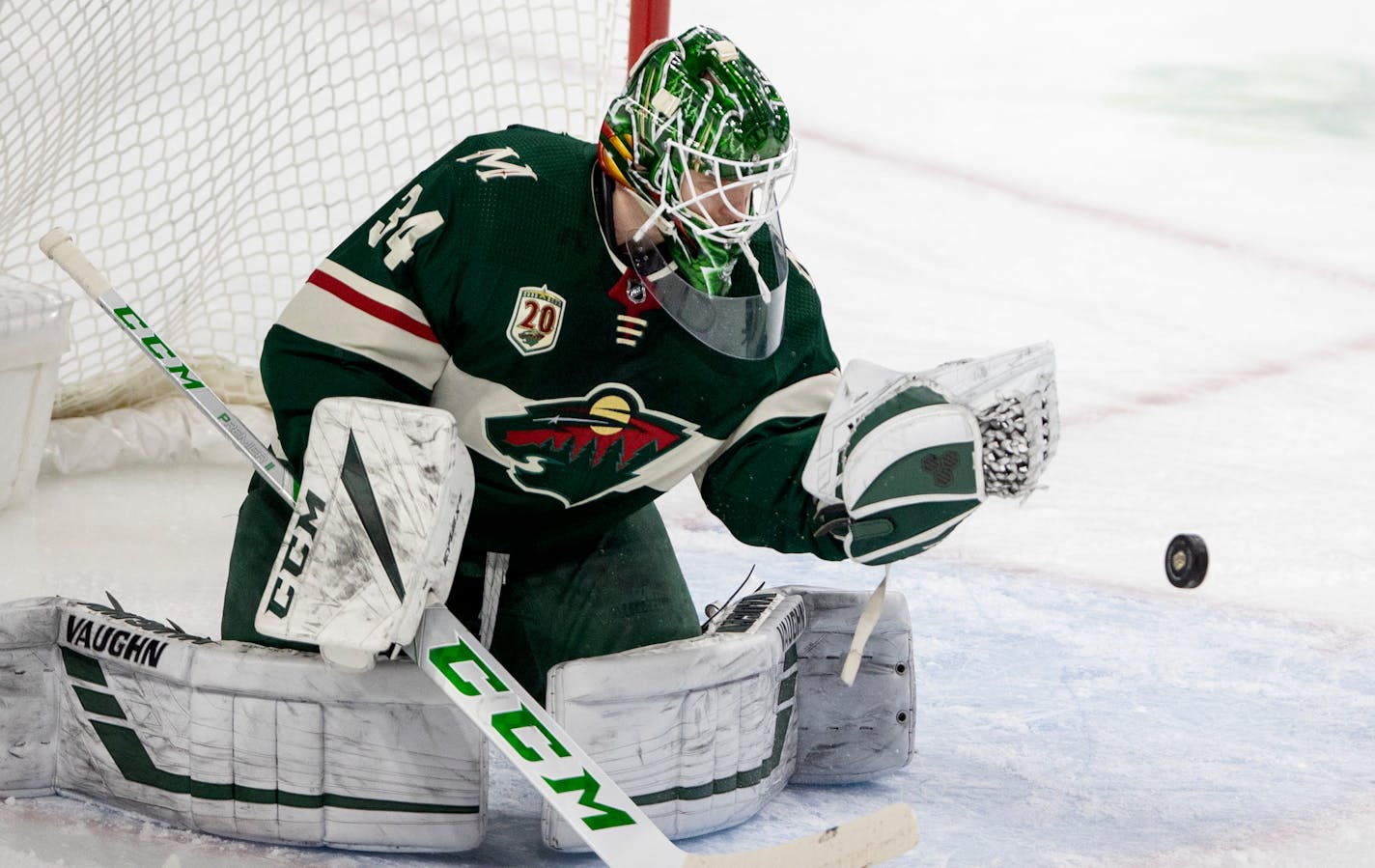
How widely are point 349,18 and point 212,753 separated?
2.08 metres

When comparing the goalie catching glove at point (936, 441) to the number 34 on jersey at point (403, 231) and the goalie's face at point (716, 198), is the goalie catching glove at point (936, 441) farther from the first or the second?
the number 34 on jersey at point (403, 231)

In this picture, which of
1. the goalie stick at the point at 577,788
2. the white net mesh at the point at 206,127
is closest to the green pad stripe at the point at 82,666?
the goalie stick at the point at 577,788

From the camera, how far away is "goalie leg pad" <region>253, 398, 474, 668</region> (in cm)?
179

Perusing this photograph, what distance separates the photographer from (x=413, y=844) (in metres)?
2.04

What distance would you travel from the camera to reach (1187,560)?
186cm

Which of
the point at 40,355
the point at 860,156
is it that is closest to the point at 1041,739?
the point at 40,355

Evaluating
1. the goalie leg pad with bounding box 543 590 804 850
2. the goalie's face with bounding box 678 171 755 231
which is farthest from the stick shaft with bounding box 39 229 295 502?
the goalie's face with bounding box 678 171 755 231

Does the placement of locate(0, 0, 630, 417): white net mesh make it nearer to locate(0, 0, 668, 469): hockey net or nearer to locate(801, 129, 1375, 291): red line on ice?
locate(0, 0, 668, 469): hockey net

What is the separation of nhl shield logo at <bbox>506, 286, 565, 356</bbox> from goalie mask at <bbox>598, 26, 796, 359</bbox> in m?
0.10

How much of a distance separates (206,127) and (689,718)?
203cm

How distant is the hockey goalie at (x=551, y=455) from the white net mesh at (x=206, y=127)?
50.1 inches

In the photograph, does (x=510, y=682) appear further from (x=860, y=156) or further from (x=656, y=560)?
(x=860, y=156)

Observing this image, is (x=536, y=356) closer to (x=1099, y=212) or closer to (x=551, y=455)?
(x=551, y=455)

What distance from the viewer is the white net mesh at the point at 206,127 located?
3393 millimetres
